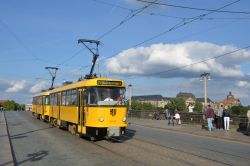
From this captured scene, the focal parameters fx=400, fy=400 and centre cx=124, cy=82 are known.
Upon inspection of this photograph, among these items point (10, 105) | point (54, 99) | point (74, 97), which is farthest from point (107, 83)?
point (10, 105)

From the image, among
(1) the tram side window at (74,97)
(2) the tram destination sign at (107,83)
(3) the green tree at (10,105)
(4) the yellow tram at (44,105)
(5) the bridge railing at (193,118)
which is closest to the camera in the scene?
(2) the tram destination sign at (107,83)

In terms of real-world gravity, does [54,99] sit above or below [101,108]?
above

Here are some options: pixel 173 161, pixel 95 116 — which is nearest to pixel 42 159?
pixel 173 161

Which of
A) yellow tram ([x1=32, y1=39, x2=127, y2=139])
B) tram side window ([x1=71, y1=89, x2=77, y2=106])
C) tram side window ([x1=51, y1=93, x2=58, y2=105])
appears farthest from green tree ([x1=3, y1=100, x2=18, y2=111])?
yellow tram ([x1=32, y1=39, x2=127, y2=139])

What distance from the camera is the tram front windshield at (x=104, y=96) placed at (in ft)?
60.4

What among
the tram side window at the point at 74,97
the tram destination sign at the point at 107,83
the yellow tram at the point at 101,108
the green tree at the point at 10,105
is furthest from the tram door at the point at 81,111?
the green tree at the point at 10,105

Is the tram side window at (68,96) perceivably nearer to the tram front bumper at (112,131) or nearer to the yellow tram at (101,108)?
the yellow tram at (101,108)

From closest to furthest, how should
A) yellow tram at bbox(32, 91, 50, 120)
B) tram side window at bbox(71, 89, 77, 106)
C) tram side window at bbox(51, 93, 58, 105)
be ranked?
1. tram side window at bbox(71, 89, 77, 106)
2. tram side window at bbox(51, 93, 58, 105)
3. yellow tram at bbox(32, 91, 50, 120)

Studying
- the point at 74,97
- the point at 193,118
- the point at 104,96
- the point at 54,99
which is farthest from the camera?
the point at 193,118

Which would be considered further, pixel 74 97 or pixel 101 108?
pixel 74 97

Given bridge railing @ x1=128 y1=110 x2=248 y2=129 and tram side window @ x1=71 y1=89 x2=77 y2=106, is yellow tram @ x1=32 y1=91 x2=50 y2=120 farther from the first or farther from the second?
tram side window @ x1=71 y1=89 x2=77 y2=106

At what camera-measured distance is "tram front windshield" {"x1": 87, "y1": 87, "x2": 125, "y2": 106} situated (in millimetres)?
18400

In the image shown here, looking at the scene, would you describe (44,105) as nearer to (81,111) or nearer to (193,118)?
(193,118)

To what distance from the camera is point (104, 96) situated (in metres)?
18.5
